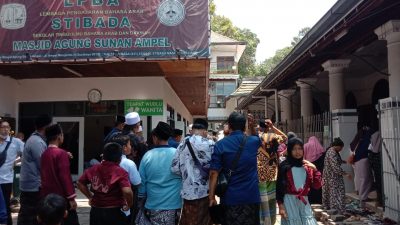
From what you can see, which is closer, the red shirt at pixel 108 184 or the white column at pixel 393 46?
the red shirt at pixel 108 184

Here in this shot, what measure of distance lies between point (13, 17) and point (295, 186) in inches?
311

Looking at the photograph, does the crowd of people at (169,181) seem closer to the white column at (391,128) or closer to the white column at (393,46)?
the white column at (391,128)

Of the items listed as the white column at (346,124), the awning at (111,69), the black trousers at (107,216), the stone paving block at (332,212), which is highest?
the awning at (111,69)

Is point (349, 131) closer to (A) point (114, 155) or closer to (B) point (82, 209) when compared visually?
(B) point (82, 209)

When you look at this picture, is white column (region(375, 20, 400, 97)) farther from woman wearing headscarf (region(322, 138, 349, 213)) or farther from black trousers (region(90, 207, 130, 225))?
black trousers (region(90, 207, 130, 225))

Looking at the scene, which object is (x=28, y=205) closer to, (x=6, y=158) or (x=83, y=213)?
(x=6, y=158)

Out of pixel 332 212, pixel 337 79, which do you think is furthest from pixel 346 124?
pixel 332 212

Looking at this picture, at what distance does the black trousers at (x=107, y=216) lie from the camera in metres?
4.16

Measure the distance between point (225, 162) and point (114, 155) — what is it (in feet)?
3.81

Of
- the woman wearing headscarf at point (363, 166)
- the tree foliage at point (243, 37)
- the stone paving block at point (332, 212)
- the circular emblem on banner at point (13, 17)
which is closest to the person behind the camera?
the stone paving block at point (332, 212)

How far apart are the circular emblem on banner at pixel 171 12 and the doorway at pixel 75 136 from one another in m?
4.53

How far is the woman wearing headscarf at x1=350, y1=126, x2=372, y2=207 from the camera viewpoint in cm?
898

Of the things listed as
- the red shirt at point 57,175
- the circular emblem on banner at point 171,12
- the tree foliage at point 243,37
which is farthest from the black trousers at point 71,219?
the tree foliage at point 243,37

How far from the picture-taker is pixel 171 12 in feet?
32.4
